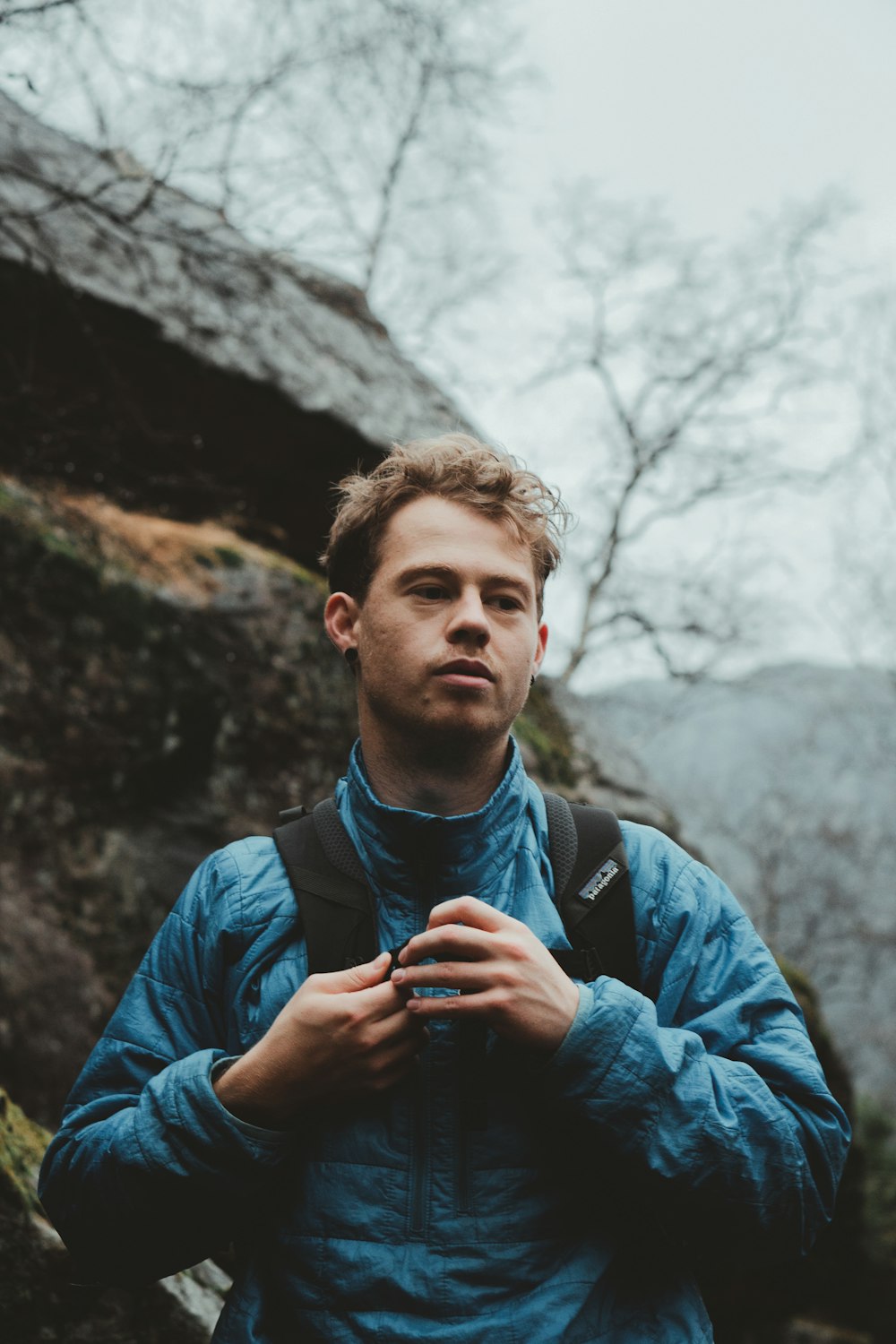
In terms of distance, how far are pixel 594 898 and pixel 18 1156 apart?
1763 millimetres

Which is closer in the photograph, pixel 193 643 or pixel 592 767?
pixel 193 643

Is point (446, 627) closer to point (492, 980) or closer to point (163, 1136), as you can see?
point (492, 980)

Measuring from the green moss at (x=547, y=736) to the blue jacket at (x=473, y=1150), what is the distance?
14.1 ft

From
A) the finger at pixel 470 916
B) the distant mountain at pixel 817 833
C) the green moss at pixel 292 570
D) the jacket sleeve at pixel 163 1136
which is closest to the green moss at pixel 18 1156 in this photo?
the jacket sleeve at pixel 163 1136

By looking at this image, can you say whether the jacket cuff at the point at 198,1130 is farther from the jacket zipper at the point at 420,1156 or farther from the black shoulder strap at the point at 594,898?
the black shoulder strap at the point at 594,898

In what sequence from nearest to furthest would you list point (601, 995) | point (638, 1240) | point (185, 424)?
point (601, 995) → point (638, 1240) → point (185, 424)

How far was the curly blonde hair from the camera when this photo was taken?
205 centimetres

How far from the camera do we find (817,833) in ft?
63.6

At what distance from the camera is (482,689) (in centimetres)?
181

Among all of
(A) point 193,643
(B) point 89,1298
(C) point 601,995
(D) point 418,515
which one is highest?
(A) point 193,643

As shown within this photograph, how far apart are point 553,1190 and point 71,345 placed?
5.75 meters

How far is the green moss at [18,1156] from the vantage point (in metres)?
2.28

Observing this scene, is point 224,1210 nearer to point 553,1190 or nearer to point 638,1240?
point 553,1190

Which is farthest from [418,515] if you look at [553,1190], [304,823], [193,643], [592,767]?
[592,767]
